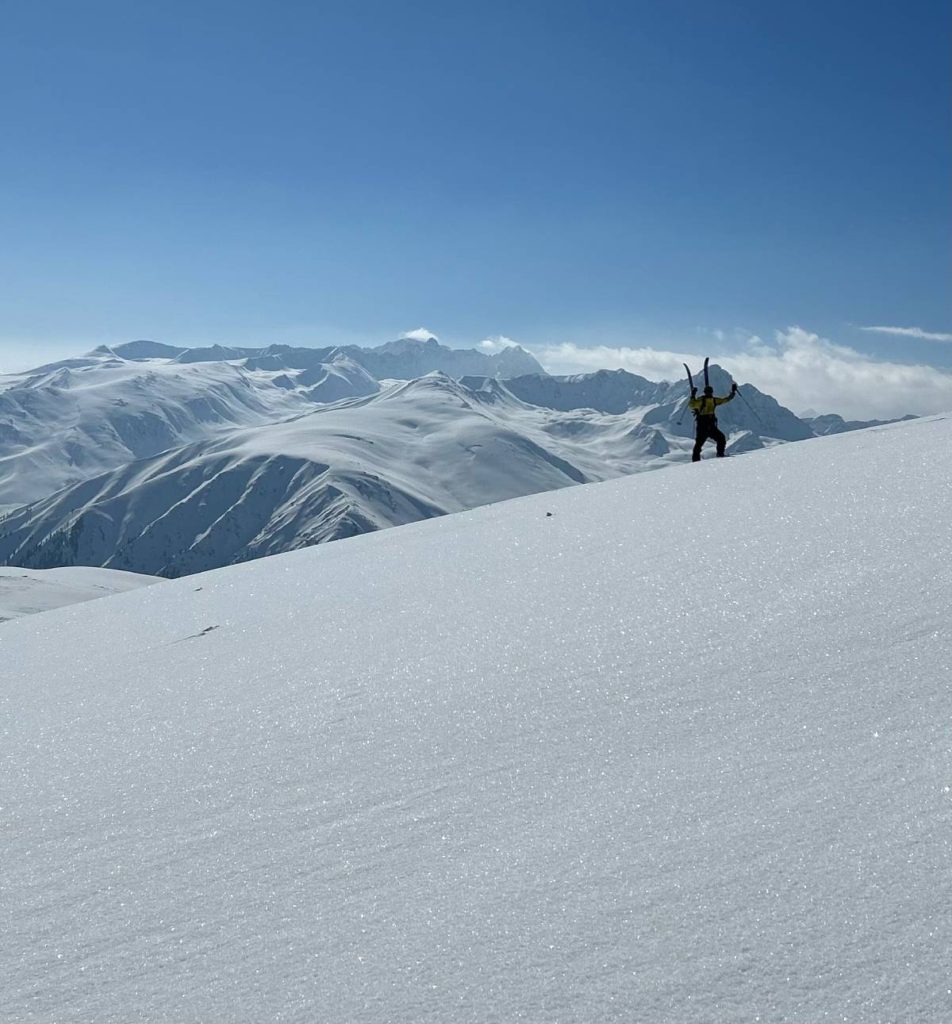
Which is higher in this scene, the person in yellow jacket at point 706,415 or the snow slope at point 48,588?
the person in yellow jacket at point 706,415

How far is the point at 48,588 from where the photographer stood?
92.7ft

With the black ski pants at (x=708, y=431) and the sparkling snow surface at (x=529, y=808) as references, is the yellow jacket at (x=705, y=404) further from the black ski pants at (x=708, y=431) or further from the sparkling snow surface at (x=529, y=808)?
the sparkling snow surface at (x=529, y=808)

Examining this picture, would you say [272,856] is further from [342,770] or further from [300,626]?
[300,626]

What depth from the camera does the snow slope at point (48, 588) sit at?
24500 millimetres

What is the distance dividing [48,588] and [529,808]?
94.6 feet

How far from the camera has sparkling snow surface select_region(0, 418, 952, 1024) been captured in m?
2.62

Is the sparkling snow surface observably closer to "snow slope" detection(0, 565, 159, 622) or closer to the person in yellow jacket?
the person in yellow jacket

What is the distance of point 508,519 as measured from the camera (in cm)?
1218

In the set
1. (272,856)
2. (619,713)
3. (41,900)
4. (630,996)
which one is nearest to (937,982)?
(630,996)

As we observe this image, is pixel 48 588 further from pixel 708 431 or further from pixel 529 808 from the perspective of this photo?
pixel 529 808

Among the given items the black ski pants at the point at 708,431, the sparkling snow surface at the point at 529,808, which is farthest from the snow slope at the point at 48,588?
the sparkling snow surface at the point at 529,808

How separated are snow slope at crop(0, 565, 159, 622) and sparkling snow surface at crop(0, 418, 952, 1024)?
54.1 ft

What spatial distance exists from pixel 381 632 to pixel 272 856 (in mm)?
3295

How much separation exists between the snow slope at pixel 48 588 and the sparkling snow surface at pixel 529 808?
16.5 m
